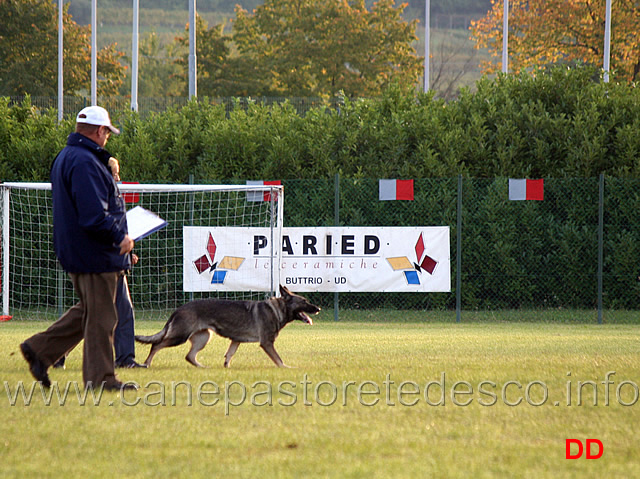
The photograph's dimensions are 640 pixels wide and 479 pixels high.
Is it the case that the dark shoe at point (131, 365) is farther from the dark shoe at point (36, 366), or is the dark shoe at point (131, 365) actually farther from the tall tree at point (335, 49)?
the tall tree at point (335, 49)

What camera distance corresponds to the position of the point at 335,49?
1960 inches

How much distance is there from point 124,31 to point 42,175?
13849 cm

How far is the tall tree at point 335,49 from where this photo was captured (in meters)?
49.6

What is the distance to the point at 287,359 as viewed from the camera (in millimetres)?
9227

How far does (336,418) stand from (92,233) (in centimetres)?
217

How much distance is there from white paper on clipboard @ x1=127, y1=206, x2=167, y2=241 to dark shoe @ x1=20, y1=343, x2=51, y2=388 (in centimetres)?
115

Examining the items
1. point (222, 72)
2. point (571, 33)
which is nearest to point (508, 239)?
point (571, 33)

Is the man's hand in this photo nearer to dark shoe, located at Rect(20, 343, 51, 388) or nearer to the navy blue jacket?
the navy blue jacket

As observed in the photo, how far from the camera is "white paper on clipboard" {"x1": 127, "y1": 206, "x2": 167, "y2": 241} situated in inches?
283

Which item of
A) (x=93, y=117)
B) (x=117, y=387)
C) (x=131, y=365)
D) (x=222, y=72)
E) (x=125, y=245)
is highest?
(x=222, y=72)

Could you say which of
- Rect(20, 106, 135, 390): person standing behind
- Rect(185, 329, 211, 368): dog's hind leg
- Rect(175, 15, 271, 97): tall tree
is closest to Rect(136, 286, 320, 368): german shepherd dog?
Rect(185, 329, 211, 368): dog's hind leg

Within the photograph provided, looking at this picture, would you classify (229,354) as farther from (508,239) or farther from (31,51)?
(31,51)

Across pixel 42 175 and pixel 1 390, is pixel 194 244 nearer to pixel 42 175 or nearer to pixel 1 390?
pixel 42 175

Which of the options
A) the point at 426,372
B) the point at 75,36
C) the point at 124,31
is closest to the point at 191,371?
the point at 426,372
